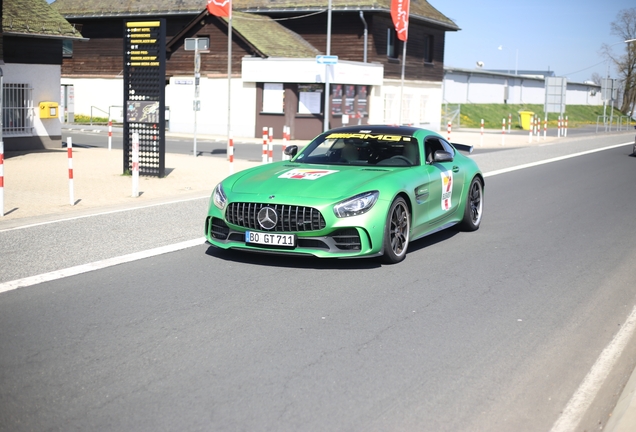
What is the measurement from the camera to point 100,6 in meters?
48.8

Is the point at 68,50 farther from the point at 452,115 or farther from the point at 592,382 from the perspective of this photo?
the point at 592,382

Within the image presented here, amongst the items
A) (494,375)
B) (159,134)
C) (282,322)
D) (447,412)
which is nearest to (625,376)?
(494,375)

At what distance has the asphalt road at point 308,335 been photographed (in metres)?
4.45

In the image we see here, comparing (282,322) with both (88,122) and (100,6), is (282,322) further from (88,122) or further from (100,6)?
(100,6)

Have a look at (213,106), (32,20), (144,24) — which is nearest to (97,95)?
(213,106)

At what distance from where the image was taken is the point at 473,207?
35.8 ft

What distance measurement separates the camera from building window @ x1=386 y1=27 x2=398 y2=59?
43.9 m

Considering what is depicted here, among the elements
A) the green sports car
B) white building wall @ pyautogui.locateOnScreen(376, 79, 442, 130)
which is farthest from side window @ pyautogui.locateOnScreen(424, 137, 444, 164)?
white building wall @ pyautogui.locateOnScreen(376, 79, 442, 130)

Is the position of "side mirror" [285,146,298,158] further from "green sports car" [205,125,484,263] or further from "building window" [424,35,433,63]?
"building window" [424,35,433,63]

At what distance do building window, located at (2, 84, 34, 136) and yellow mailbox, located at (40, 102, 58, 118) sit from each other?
428mm

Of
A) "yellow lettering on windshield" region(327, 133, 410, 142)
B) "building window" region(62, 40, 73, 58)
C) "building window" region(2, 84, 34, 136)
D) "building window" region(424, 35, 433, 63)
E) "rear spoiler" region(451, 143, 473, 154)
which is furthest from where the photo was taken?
"building window" region(424, 35, 433, 63)

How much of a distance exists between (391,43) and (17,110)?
23894 mm

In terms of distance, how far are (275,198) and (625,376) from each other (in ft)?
12.6

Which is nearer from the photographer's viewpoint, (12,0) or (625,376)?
(625,376)
